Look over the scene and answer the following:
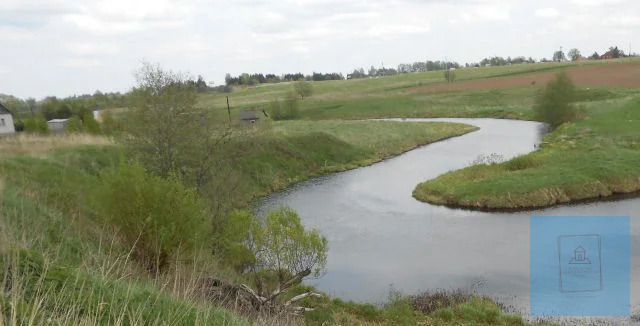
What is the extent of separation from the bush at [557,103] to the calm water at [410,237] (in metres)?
20.1

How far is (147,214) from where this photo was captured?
1401cm

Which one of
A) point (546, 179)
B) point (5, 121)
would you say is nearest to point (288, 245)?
point (546, 179)

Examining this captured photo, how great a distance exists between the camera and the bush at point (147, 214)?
13.8 meters

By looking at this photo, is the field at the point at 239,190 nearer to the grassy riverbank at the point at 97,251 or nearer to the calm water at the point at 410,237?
the grassy riverbank at the point at 97,251

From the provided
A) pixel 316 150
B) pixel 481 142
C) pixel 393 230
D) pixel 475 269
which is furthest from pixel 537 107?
pixel 475 269

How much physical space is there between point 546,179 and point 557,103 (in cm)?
2888

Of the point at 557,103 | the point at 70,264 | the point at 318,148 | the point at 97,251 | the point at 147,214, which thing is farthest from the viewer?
the point at 557,103

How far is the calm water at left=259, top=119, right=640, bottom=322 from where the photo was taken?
20188 millimetres

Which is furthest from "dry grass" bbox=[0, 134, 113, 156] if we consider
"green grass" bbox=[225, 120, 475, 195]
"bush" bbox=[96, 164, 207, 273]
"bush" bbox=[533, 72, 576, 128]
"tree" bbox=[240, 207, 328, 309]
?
"bush" bbox=[533, 72, 576, 128]

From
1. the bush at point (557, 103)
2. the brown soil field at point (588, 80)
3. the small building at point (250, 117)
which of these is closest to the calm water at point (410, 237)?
the bush at point (557, 103)

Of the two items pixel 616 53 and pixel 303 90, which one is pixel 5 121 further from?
pixel 616 53

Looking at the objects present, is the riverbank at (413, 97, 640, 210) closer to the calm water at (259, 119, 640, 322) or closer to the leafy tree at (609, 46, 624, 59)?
the calm water at (259, 119, 640, 322)

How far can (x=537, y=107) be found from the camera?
59250mm

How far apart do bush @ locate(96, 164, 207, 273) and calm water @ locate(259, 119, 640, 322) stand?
8147 millimetres
